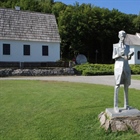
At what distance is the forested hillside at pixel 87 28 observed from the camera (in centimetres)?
4794

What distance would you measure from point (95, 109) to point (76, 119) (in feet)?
3.57

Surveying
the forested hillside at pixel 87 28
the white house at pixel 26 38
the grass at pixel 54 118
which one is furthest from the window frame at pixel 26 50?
the grass at pixel 54 118

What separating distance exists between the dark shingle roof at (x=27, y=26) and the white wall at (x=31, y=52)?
573 millimetres

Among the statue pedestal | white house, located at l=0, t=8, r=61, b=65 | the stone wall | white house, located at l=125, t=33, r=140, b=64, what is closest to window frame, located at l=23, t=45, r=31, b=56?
white house, located at l=0, t=8, r=61, b=65

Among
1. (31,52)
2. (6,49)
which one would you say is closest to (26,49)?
(31,52)

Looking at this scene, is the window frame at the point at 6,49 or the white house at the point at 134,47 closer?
the window frame at the point at 6,49

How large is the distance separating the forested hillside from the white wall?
1749 cm

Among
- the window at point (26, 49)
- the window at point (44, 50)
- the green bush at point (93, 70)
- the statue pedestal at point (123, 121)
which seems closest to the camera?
the statue pedestal at point (123, 121)

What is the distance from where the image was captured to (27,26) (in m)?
29.9

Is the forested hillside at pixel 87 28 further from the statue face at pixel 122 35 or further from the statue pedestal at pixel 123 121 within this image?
the statue pedestal at pixel 123 121

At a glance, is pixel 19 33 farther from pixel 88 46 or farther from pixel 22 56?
pixel 88 46

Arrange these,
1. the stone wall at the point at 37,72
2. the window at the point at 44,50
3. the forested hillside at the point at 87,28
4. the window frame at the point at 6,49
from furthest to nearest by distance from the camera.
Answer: the forested hillside at the point at 87,28
the window at the point at 44,50
the window frame at the point at 6,49
the stone wall at the point at 37,72

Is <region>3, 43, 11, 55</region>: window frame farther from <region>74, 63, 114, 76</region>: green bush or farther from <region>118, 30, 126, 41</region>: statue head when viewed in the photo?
<region>118, 30, 126, 41</region>: statue head

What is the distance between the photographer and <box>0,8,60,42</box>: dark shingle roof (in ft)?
93.4
